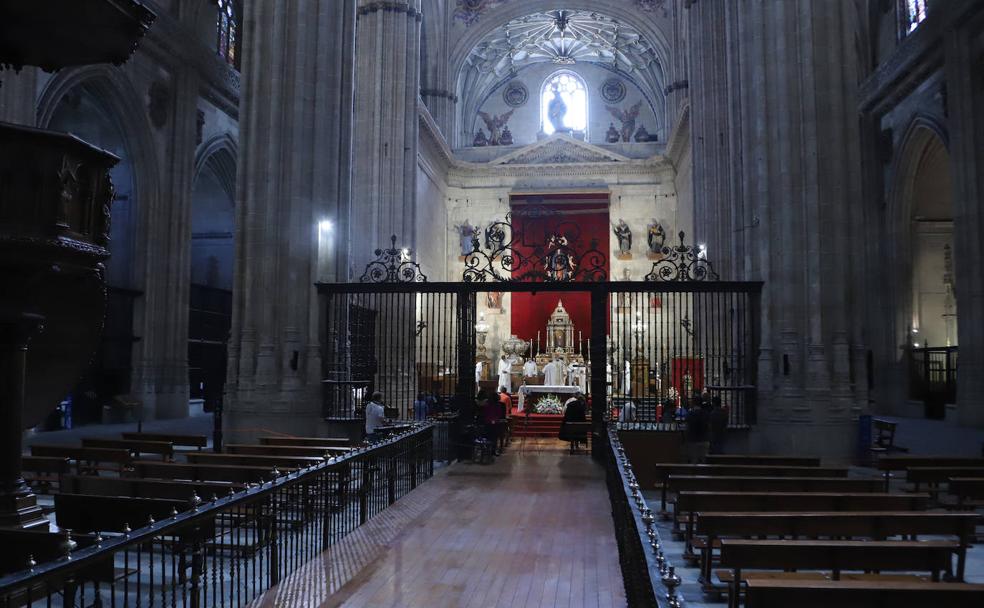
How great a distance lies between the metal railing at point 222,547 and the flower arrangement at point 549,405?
9.97 metres

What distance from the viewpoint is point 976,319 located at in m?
20.0

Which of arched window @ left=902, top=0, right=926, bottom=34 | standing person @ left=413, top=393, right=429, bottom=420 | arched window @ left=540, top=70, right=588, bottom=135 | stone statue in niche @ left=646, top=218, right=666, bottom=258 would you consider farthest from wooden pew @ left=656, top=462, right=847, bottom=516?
arched window @ left=540, top=70, right=588, bottom=135

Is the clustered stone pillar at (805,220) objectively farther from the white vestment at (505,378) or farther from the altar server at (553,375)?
the white vestment at (505,378)

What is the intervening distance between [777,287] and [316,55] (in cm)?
1018

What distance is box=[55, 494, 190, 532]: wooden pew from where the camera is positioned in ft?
18.7

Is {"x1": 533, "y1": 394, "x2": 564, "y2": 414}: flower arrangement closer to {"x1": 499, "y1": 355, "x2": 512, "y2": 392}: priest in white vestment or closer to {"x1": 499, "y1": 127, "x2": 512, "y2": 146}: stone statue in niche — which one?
{"x1": 499, "y1": 355, "x2": 512, "y2": 392}: priest in white vestment

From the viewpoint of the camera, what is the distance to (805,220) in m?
13.6

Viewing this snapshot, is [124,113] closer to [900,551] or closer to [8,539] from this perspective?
[8,539]

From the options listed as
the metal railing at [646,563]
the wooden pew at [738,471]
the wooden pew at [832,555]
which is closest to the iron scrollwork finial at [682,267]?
the wooden pew at [738,471]

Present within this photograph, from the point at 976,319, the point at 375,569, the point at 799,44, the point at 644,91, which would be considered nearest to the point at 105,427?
the point at 375,569

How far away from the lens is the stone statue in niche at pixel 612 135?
45.5m

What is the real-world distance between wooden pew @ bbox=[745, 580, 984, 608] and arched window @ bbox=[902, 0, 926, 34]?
2523 cm

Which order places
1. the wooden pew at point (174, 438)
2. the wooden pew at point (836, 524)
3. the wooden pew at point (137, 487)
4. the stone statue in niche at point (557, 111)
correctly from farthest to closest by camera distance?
the stone statue in niche at point (557, 111)
the wooden pew at point (174, 438)
the wooden pew at point (137, 487)
the wooden pew at point (836, 524)

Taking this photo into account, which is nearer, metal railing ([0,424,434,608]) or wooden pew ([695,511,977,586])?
metal railing ([0,424,434,608])
